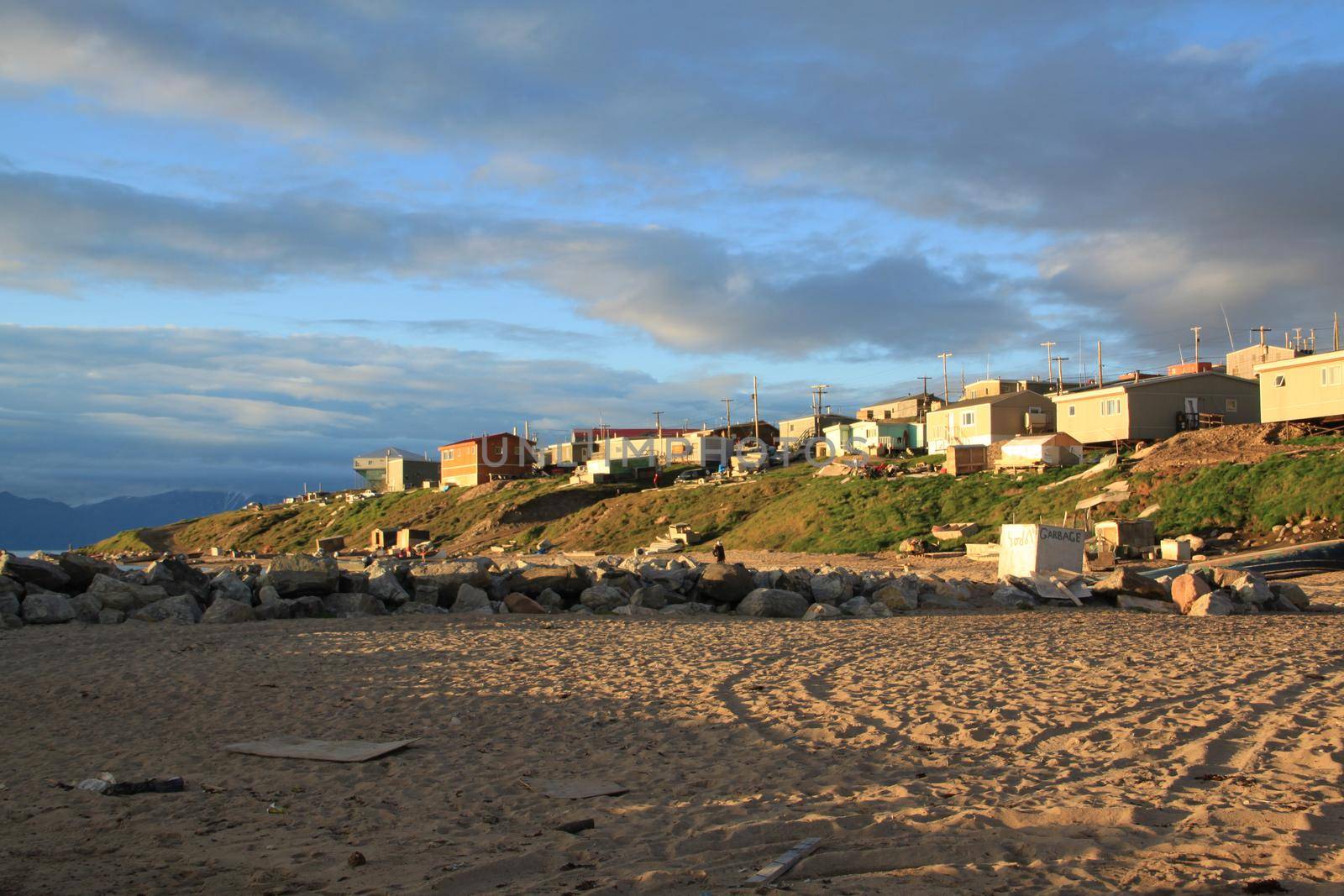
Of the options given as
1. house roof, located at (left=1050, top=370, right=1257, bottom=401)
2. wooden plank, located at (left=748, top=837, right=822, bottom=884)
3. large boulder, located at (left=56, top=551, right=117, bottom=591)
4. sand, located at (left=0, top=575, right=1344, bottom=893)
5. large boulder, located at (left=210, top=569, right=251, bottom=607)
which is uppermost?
house roof, located at (left=1050, top=370, right=1257, bottom=401)

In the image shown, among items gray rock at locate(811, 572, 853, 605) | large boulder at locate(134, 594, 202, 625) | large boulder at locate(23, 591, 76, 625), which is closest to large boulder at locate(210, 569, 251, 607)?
large boulder at locate(134, 594, 202, 625)

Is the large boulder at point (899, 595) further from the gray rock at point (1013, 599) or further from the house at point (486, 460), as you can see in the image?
the house at point (486, 460)

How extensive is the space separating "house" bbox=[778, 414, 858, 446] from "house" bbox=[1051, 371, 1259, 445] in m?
Answer: 30.9

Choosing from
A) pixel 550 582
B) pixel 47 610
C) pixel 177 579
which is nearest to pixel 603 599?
pixel 550 582

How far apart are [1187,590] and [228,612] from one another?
1623cm

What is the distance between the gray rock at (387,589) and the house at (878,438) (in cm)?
4526

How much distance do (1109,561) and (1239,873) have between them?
2185 cm

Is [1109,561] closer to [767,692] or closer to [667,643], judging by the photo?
[667,643]

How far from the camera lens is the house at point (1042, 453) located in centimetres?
4234

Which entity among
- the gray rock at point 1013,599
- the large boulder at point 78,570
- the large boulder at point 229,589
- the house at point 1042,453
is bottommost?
the gray rock at point 1013,599

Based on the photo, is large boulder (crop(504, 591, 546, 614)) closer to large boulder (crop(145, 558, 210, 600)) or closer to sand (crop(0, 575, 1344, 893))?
sand (crop(0, 575, 1344, 893))

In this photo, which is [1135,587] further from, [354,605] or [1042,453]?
[1042,453]

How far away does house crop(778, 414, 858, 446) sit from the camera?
7894cm

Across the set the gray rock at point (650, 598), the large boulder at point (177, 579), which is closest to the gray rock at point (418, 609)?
the gray rock at point (650, 598)
